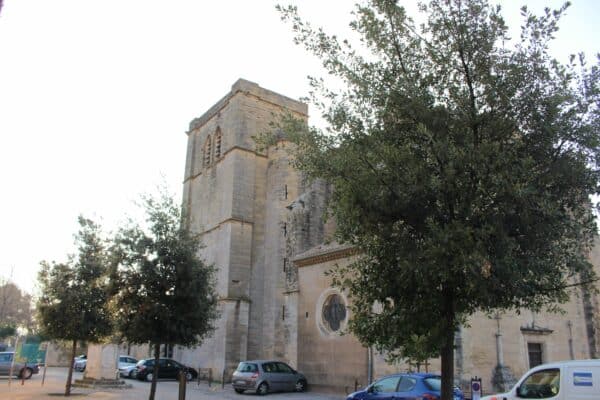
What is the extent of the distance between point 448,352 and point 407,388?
5.15m

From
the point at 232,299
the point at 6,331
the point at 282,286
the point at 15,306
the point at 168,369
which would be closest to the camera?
the point at 168,369

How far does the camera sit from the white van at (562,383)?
7439mm

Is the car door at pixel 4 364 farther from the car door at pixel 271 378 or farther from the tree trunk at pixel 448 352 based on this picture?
the tree trunk at pixel 448 352

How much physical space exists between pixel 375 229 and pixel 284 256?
23.4 m

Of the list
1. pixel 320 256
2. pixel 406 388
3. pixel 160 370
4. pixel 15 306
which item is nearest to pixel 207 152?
pixel 160 370

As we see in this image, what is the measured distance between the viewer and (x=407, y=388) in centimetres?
1130

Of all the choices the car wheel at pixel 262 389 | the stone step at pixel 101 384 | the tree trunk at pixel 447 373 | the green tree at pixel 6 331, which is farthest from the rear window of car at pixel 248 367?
the green tree at pixel 6 331

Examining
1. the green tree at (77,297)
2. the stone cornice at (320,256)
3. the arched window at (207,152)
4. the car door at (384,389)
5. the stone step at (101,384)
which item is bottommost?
the stone step at (101,384)

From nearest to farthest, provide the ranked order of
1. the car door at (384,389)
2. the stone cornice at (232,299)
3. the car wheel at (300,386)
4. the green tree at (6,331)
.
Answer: the car door at (384,389), the car wheel at (300,386), the stone cornice at (232,299), the green tree at (6,331)

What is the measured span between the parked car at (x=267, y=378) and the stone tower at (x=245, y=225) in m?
6.73

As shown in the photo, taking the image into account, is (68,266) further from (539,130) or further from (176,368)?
(539,130)

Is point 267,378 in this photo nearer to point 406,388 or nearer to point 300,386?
point 300,386

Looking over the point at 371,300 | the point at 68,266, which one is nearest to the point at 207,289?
the point at 68,266

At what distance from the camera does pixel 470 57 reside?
672 cm
